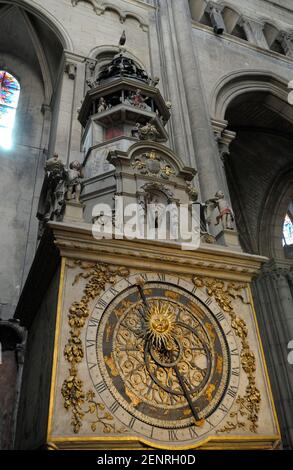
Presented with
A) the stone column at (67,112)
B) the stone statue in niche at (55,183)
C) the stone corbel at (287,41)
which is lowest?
the stone statue in niche at (55,183)

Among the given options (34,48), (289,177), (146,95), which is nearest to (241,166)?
(289,177)

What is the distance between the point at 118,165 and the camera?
14.8ft

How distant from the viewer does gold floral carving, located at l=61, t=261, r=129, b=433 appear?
2703 millimetres

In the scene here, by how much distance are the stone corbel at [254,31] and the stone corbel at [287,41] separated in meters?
0.84

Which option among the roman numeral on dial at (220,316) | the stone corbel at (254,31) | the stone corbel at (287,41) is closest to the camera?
the roman numeral on dial at (220,316)

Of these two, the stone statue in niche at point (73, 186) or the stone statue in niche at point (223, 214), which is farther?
the stone statue in niche at point (223, 214)

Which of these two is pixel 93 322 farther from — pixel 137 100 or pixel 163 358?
pixel 137 100

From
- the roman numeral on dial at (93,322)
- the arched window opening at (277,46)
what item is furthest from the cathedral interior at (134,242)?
the arched window opening at (277,46)

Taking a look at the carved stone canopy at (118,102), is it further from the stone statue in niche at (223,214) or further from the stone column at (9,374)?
the stone column at (9,374)

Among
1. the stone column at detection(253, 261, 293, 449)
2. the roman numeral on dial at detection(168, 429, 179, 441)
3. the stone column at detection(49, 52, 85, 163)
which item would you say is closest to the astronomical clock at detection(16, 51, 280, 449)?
the roman numeral on dial at detection(168, 429, 179, 441)

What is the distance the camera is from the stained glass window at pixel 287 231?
619 inches

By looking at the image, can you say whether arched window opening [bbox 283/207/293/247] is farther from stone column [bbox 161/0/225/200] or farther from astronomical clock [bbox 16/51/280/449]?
astronomical clock [bbox 16/51/280/449]
